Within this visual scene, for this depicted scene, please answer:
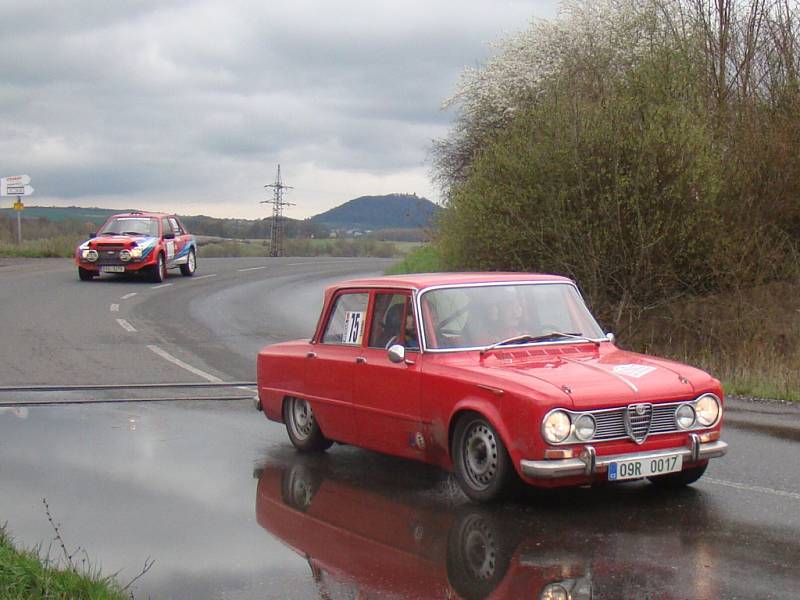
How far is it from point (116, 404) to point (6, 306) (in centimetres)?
1224

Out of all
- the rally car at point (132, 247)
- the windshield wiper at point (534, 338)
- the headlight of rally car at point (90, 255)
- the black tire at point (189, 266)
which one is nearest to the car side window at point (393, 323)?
the windshield wiper at point (534, 338)

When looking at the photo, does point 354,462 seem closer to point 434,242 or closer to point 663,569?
point 663,569

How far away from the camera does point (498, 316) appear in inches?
322

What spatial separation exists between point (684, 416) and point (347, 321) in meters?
2.90

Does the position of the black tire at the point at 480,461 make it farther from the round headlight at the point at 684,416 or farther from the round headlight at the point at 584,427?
the round headlight at the point at 684,416

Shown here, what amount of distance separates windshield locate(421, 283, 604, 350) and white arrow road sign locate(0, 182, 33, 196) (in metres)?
38.7

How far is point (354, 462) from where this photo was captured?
912 centimetres

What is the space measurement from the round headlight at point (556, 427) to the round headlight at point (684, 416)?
2.69 ft

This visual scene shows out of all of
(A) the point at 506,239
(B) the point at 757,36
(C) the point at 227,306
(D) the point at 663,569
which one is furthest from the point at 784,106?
(D) the point at 663,569

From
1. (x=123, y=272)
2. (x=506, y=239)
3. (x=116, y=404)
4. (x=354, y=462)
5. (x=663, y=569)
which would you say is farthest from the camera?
(x=123, y=272)

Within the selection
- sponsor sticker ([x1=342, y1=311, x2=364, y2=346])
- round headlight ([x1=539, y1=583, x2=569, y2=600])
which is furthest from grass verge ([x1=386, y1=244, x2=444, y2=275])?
Answer: round headlight ([x1=539, y1=583, x2=569, y2=600])

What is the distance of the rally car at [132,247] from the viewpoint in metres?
30.7

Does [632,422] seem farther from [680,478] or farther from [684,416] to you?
[680,478]

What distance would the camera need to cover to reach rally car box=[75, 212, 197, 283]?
101 ft
